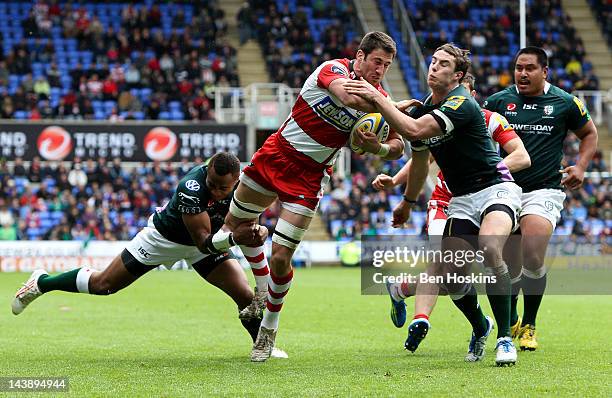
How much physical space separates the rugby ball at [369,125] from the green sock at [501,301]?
1.58 metres

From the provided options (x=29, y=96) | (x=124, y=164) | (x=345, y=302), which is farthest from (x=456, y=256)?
(x=29, y=96)

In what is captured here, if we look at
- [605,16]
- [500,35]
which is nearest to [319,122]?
[500,35]

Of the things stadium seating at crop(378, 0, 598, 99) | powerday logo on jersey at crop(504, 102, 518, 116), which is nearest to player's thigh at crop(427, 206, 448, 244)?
powerday logo on jersey at crop(504, 102, 518, 116)

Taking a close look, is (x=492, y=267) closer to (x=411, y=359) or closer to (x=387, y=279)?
(x=411, y=359)

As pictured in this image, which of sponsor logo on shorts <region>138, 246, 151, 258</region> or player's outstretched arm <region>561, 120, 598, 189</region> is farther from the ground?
player's outstretched arm <region>561, 120, 598, 189</region>

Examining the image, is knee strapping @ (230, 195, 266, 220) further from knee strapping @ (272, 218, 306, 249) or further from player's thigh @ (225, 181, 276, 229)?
knee strapping @ (272, 218, 306, 249)

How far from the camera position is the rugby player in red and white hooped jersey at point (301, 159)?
8.75 meters

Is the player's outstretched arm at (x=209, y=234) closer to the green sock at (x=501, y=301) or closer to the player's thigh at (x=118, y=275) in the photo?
the player's thigh at (x=118, y=275)

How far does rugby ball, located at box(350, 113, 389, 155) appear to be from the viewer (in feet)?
28.8

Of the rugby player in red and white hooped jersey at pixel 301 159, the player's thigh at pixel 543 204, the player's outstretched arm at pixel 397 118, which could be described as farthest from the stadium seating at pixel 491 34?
the player's outstretched arm at pixel 397 118

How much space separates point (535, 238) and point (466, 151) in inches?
62.9

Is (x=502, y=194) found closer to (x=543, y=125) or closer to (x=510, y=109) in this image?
(x=543, y=125)

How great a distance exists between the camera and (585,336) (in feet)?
35.9

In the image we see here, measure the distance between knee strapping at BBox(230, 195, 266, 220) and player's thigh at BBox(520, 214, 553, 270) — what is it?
255 centimetres
